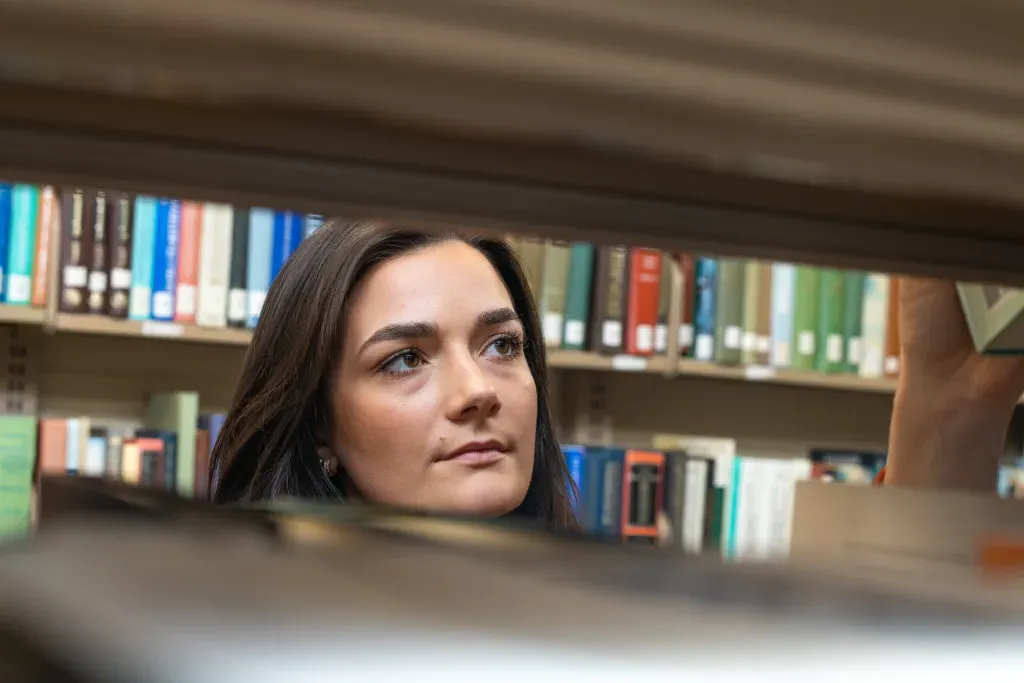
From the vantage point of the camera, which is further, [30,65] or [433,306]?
[433,306]

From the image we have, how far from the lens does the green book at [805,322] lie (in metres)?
2.71

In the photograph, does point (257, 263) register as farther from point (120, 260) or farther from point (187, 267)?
point (120, 260)

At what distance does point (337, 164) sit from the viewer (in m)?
0.24

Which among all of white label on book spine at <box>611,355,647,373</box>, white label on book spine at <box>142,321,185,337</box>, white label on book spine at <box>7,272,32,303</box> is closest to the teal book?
white label on book spine at <box>7,272,32,303</box>

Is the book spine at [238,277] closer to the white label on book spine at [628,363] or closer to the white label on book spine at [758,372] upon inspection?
the white label on book spine at [628,363]

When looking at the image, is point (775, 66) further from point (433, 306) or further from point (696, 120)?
point (433, 306)

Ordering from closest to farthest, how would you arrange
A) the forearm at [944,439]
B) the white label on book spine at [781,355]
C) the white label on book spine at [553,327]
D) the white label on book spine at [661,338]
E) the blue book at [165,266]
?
the forearm at [944,439] → the blue book at [165,266] → the white label on book spine at [553,327] → the white label on book spine at [661,338] → the white label on book spine at [781,355]

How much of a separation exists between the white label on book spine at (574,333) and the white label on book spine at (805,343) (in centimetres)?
60

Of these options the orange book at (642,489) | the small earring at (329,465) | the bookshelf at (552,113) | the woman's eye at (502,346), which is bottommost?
the orange book at (642,489)

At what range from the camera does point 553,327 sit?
248 centimetres

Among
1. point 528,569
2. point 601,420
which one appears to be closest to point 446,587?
point 528,569

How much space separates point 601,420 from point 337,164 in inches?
113

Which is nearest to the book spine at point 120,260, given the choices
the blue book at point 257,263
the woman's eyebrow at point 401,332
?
the blue book at point 257,263

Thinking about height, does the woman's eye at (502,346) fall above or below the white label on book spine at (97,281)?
below
